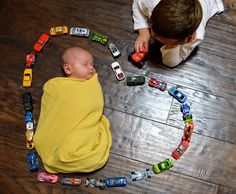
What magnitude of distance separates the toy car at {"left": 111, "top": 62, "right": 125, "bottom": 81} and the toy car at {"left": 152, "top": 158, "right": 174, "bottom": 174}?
0.41 metres

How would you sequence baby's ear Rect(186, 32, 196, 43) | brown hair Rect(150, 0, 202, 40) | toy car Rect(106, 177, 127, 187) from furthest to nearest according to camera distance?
toy car Rect(106, 177, 127, 187) → baby's ear Rect(186, 32, 196, 43) → brown hair Rect(150, 0, 202, 40)

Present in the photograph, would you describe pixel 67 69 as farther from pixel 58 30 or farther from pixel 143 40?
pixel 143 40

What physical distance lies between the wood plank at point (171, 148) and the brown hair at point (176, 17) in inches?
17.1

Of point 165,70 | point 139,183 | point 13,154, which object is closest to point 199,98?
point 165,70

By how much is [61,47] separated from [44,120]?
357mm

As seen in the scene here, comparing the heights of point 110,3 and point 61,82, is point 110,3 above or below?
above

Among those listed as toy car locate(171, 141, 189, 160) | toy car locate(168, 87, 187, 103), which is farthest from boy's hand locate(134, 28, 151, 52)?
toy car locate(171, 141, 189, 160)

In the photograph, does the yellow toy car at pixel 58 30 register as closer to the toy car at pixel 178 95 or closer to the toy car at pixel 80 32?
the toy car at pixel 80 32

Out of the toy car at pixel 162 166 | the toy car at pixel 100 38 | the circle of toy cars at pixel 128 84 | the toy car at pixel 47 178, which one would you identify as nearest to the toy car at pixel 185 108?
the circle of toy cars at pixel 128 84

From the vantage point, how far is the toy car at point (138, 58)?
4.43ft

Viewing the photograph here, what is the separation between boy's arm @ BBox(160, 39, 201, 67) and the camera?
1255 mm

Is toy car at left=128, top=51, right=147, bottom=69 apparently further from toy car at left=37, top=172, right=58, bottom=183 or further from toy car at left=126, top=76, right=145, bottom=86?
toy car at left=37, top=172, right=58, bottom=183

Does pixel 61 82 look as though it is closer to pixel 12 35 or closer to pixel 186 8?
pixel 12 35

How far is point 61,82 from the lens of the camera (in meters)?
1.28
